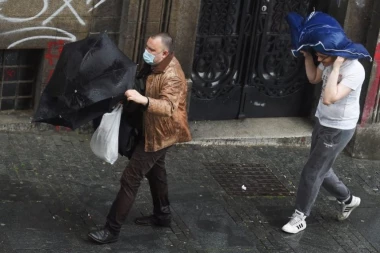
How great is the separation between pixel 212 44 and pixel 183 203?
216 centimetres

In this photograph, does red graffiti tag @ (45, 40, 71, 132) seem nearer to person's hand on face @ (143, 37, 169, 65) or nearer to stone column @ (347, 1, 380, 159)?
person's hand on face @ (143, 37, 169, 65)

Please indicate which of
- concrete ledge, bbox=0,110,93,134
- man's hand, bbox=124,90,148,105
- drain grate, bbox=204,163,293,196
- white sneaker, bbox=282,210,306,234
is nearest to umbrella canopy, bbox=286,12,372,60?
white sneaker, bbox=282,210,306,234

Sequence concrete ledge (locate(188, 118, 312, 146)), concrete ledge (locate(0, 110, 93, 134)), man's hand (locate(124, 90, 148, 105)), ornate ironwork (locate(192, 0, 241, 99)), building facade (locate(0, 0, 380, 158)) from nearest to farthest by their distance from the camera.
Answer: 1. man's hand (locate(124, 90, 148, 105))
2. building facade (locate(0, 0, 380, 158))
3. concrete ledge (locate(0, 110, 93, 134))
4. ornate ironwork (locate(192, 0, 241, 99))
5. concrete ledge (locate(188, 118, 312, 146))

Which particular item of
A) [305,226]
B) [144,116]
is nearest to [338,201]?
[305,226]

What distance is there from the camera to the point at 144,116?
7914 millimetres

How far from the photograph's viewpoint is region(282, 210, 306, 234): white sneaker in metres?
8.77

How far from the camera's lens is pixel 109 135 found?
26.1 ft

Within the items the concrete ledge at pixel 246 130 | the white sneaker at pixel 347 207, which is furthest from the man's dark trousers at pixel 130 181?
the concrete ledge at pixel 246 130

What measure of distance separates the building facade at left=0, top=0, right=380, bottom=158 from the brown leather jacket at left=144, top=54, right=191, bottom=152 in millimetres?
2104

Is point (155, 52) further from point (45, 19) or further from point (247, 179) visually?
point (247, 179)

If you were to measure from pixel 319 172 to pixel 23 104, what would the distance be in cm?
313

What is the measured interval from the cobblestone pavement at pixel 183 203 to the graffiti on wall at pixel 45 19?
957 mm

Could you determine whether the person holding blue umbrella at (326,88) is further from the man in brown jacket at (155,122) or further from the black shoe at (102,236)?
the black shoe at (102,236)

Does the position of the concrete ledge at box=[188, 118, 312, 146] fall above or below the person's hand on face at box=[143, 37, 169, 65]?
below
